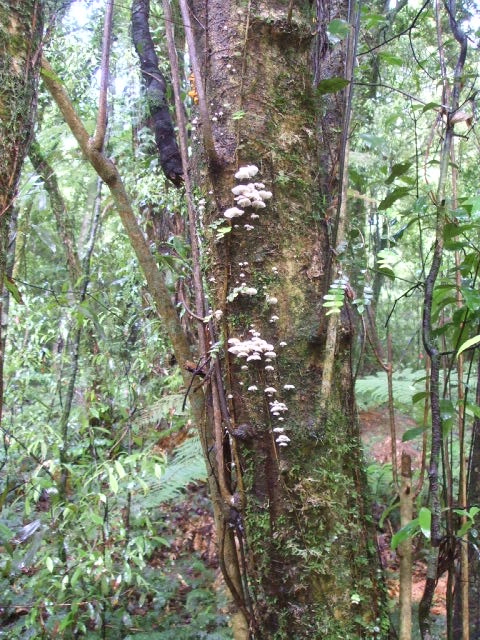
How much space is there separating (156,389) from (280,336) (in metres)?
2.51

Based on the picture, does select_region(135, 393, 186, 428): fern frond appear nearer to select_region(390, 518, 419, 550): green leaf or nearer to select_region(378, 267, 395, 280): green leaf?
select_region(378, 267, 395, 280): green leaf

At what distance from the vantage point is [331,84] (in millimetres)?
1726

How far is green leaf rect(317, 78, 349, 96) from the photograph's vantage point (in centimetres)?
170

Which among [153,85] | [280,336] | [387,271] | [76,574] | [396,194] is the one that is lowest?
[76,574]

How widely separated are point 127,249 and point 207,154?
238 centimetres

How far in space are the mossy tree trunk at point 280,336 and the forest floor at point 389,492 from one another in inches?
56.9

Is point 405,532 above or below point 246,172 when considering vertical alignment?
below

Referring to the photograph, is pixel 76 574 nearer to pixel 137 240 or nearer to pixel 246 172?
pixel 137 240

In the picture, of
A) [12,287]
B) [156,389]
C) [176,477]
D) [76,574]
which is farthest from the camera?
[156,389]

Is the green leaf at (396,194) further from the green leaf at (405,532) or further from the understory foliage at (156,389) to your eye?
the green leaf at (405,532)

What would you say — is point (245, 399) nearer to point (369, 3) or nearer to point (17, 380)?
point (17, 380)

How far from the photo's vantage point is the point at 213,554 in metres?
3.99

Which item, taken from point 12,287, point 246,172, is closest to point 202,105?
point 246,172

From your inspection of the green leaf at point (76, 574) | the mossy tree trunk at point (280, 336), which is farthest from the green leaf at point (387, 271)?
the green leaf at point (76, 574)
